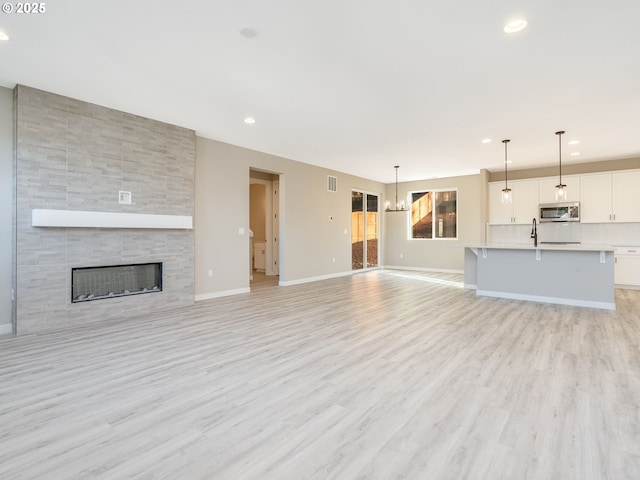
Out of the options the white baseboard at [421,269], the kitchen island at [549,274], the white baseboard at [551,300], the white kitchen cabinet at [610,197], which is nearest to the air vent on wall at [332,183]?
the white baseboard at [421,269]

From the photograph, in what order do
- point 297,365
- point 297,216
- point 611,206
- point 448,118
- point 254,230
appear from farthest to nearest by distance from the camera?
1. point 254,230
2. point 297,216
3. point 611,206
4. point 448,118
5. point 297,365

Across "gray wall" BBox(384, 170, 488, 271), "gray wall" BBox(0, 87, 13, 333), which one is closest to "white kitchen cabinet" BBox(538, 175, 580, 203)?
"gray wall" BBox(384, 170, 488, 271)

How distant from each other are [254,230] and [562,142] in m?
7.82

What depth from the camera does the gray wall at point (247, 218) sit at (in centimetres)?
583

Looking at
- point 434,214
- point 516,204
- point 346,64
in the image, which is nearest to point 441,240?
point 434,214

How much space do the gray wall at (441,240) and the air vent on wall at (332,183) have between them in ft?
9.37

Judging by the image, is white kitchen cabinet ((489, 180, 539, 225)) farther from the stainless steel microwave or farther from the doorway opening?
the doorway opening

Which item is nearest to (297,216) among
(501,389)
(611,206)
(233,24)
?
(233,24)

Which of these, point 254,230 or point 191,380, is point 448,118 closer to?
point 191,380

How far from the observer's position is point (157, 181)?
16.4ft

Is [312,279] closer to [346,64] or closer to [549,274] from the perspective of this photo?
[549,274]

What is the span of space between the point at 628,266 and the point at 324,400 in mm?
7934

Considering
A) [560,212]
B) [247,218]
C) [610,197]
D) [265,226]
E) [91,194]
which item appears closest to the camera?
[91,194]

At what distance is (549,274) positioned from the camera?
565 centimetres
